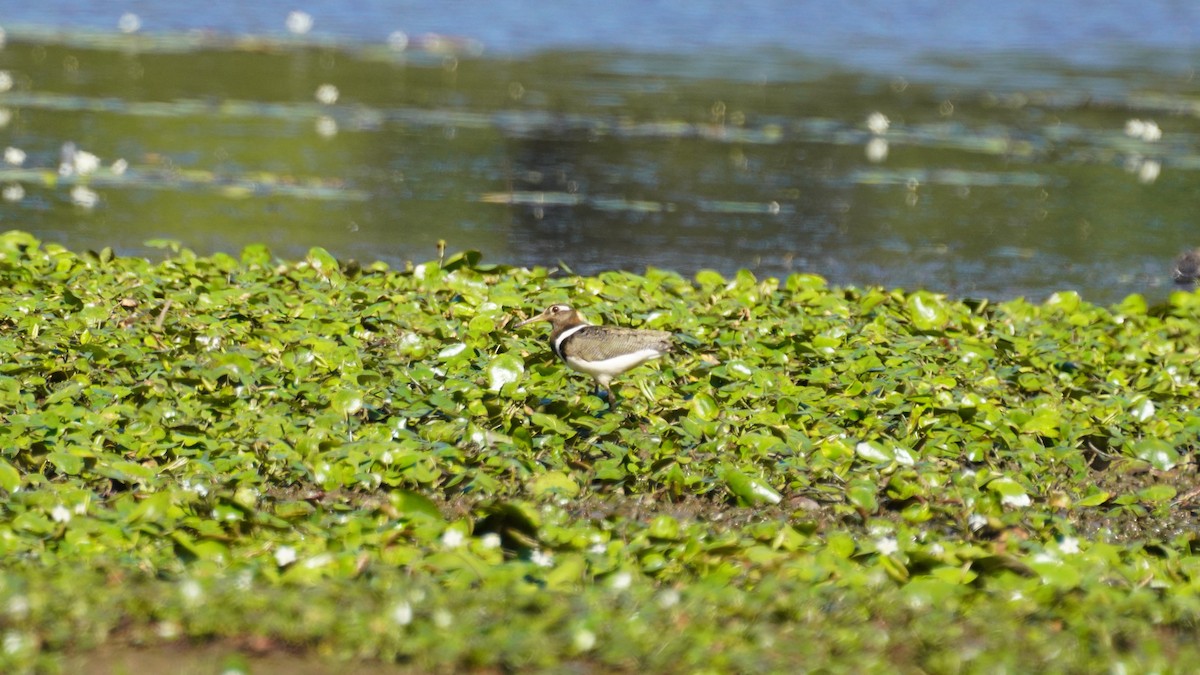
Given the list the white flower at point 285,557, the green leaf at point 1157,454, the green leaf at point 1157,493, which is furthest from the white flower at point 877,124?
the white flower at point 285,557

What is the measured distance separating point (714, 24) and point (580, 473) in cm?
2408

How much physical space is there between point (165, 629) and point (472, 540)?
4.01ft

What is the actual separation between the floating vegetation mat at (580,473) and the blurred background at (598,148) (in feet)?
8.25

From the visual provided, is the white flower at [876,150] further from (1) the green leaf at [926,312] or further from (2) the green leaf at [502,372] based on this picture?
(2) the green leaf at [502,372]

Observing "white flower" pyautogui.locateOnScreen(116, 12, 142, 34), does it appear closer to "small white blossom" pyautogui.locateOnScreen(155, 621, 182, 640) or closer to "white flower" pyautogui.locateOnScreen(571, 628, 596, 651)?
"small white blossom" pyautogui.locateOnScreen(155, 621, 182, 640)

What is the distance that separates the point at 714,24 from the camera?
2978cm

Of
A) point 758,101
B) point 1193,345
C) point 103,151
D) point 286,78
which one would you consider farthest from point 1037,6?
point 1193,345

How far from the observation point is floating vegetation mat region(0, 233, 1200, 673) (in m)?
4.46

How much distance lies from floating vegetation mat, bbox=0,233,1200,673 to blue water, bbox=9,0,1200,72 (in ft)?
52.1

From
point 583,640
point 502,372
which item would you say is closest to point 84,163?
point 502,372

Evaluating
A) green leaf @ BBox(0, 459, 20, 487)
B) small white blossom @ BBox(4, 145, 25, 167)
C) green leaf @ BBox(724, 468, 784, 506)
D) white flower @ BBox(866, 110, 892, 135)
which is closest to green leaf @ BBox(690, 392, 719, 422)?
green leaf @ BBox(724, 468, 784, 506)

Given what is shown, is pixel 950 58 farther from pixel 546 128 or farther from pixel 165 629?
pixel 165 629

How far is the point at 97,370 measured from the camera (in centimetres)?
707

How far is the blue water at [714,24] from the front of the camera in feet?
84.9
